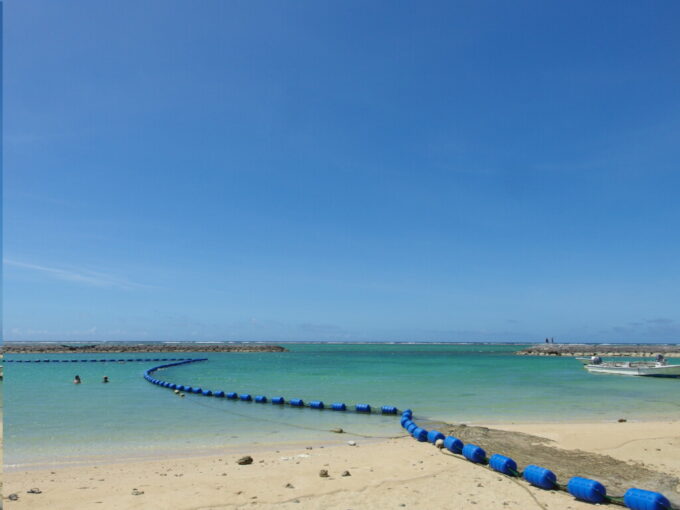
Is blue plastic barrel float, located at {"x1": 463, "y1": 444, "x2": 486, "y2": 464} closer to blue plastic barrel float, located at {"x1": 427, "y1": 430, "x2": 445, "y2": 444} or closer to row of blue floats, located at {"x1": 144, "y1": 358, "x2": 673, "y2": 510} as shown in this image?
row of blue floats, located at {"x1": 144, "y1": 358, "x2": 673, "y2": 510}

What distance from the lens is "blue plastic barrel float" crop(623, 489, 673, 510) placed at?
8.89m

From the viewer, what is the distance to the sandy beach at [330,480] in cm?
977

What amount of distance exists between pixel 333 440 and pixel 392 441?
2.02 meters

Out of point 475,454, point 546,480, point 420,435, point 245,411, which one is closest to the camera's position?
point 546,480

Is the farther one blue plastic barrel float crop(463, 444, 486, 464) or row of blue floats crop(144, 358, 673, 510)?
blue plastic barrel float crop(463, 444, 486, 464)

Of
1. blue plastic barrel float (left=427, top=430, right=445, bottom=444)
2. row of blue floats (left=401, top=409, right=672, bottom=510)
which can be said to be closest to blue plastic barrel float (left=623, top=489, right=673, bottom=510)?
row of blue floats (left=401, top=409, right=672, bottom=510)

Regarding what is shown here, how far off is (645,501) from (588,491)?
0.98 meters

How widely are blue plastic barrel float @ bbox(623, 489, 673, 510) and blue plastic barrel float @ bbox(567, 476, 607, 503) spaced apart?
43 centimetres

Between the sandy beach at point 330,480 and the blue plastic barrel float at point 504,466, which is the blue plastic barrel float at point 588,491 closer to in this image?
the sandy beach at point 330,480

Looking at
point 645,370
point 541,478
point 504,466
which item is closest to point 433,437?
point 504,466

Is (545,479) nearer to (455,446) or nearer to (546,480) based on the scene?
(546,480)

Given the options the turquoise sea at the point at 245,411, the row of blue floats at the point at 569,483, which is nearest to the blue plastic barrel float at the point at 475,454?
the row of blue floats at the point at 569,483

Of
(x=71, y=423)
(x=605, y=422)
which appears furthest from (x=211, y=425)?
(x=605, y=422)

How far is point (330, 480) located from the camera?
441 inches
